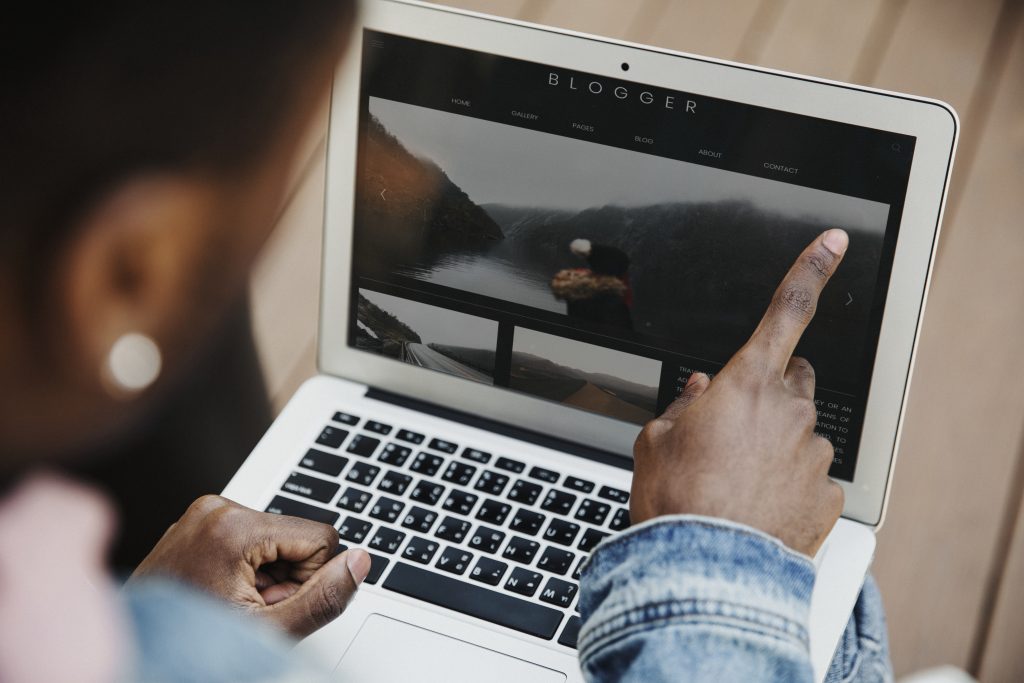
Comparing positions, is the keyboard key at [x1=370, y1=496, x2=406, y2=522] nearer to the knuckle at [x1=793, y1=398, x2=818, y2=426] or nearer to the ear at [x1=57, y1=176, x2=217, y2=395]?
the knuckle at [x1=793, y1=398, x2=818, y2=426]

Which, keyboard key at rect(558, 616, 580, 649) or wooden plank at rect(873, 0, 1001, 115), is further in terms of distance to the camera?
wooden plank at rect(873, 0, 1001, 115)

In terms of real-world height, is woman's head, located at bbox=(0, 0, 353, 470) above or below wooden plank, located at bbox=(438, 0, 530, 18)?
below

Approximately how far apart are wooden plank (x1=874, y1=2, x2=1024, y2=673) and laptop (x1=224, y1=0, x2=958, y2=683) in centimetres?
37

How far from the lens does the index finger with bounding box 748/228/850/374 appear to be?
1.77 ft

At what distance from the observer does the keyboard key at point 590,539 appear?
0.62 meters

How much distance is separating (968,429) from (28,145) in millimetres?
944

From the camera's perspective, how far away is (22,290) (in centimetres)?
23

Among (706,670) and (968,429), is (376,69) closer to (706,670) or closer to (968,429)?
(706,670)

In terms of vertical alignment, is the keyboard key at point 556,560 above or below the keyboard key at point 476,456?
below

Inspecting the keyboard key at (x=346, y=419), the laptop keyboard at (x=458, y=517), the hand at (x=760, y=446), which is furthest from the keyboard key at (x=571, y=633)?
the keyboard key at (x=346, y=419)

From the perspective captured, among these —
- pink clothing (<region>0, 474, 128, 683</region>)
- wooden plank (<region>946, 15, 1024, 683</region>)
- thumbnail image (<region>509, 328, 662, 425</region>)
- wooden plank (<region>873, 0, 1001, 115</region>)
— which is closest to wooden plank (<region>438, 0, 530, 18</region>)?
wooden plank (<region>873, 0, 1001, 115</region>)

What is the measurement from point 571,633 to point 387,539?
0.13m

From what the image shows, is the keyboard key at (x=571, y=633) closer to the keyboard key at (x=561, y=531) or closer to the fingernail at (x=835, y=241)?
the keyboard key at (x=561, y=531)

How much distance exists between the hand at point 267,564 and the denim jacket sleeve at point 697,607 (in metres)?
0.16
